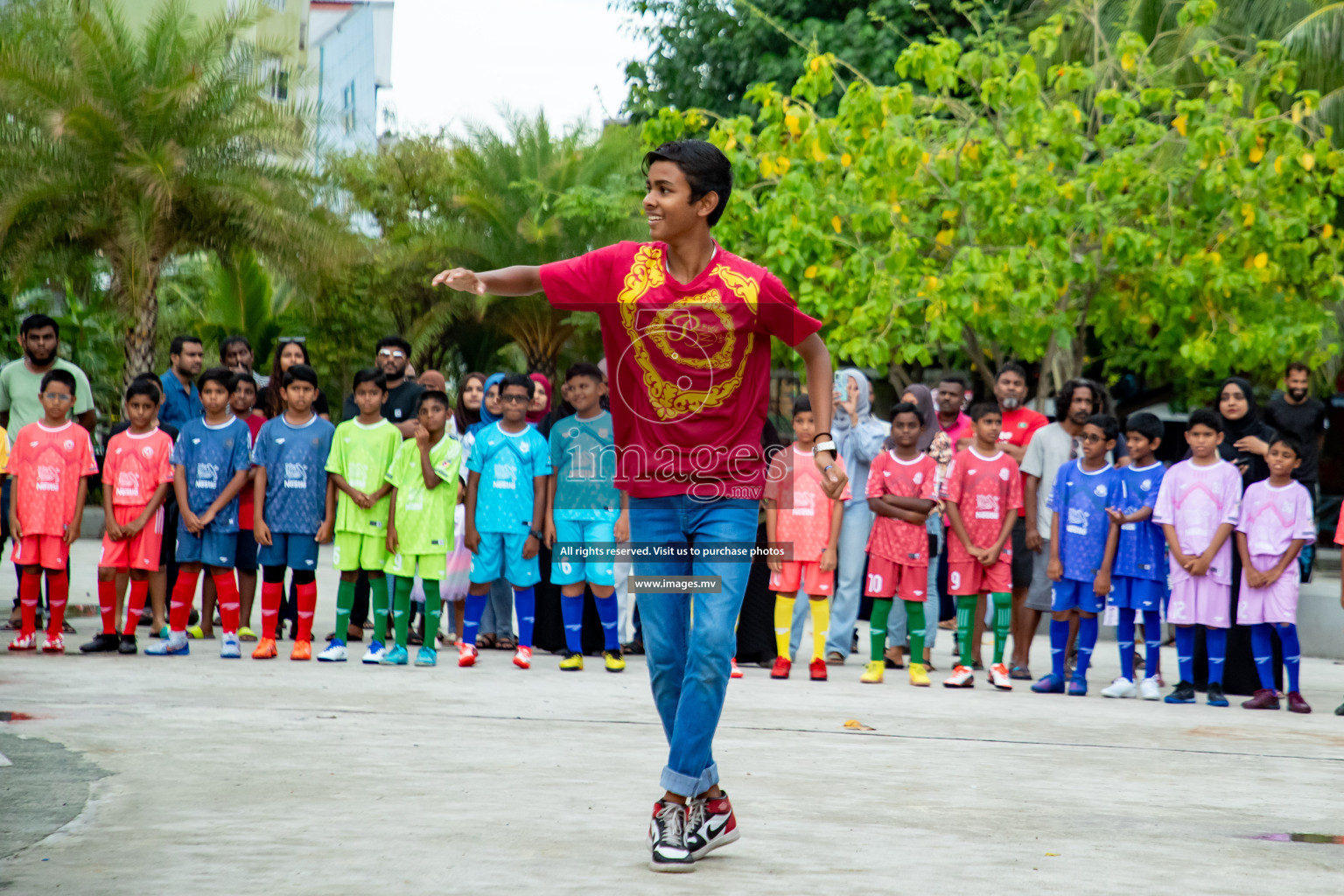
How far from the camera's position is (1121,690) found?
8.93 m

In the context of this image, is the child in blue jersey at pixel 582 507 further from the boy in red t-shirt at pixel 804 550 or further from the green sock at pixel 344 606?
the green sock at pixel 344 606

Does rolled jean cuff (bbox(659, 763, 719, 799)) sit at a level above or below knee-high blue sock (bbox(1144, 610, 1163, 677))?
below

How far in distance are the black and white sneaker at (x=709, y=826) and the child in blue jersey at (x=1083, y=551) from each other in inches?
196

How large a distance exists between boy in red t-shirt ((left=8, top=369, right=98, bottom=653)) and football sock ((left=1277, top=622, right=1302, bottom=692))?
6.97m

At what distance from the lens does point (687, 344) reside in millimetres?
4543

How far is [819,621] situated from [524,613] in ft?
5.84

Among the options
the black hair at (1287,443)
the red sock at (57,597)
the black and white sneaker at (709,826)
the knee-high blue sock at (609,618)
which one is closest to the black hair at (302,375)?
the red sock at (57,597)

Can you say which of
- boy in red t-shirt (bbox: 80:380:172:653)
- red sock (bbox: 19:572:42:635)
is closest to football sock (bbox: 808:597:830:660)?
boy in red t-shirt (bbox: 80:380:172:653)

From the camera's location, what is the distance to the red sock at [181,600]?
9.12m

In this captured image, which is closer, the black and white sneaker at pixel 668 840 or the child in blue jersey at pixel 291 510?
the black and white sneaker at pixel 668 840

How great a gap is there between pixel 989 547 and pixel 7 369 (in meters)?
6.44

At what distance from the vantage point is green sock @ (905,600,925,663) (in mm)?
9086

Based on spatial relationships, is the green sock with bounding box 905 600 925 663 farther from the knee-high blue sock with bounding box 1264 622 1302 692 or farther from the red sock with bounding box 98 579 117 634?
the red sock with bounding box 98 579 117 634

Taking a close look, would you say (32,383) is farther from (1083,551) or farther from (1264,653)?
(1264,653)
